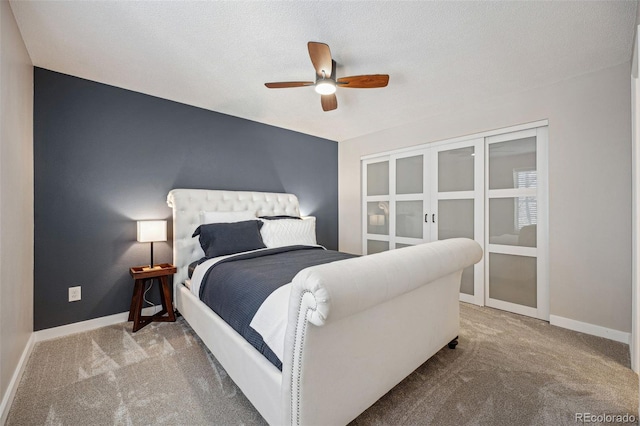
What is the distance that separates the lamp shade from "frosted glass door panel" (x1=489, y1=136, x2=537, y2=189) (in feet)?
11.7

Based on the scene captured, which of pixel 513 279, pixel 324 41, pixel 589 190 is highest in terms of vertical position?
pixel 324 41

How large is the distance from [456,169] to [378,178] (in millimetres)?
1226

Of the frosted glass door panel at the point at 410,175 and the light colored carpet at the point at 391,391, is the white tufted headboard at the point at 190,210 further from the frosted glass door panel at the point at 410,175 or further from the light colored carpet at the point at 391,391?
the frosted glass door panel at the point at 410,175

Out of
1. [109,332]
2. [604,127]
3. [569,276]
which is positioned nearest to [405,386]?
[569,276]

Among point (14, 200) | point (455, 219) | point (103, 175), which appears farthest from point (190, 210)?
point (455, 219)

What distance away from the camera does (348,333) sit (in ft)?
4.40

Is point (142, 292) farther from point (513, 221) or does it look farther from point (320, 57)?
point (513, 221)

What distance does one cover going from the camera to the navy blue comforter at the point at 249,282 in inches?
64.3

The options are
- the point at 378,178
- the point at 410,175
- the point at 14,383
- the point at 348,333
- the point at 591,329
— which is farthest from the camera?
the point at 378,178

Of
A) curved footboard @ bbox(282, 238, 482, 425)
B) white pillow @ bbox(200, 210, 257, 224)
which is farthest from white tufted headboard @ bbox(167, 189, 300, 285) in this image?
curved footboard @ bbox(282, 238, 482, 425)

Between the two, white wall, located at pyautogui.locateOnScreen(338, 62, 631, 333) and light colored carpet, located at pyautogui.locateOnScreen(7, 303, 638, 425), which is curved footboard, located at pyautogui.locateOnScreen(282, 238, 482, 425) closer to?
light colored carpet, located at pyautogui.locateOnScreen(7, 303, 638, 425)

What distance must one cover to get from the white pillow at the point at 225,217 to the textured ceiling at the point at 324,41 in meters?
1.27

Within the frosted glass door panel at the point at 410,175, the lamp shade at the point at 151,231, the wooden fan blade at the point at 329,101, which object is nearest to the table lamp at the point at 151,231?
the lamp shade at the point at 151,231

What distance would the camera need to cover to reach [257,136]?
3857 mm
